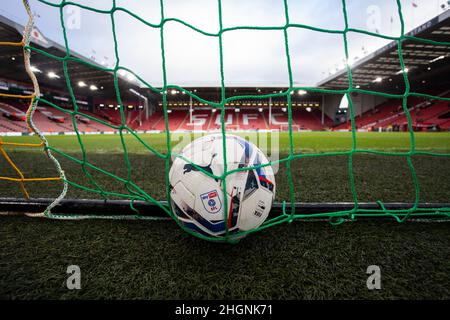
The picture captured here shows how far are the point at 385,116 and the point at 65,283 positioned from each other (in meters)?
26.1

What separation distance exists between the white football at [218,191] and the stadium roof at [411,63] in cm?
1229

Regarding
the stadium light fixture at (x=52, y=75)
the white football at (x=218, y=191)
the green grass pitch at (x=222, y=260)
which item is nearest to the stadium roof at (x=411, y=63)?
the green grass pitch at (x=222, y=260)

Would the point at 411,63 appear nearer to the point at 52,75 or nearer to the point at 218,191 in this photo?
the point at 218,191

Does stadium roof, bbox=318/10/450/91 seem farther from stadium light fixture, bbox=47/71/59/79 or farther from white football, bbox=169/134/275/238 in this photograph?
stadium light fixture, bbox=47/71/59/79

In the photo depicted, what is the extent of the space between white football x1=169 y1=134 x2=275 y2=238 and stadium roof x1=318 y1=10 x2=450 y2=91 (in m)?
12.3

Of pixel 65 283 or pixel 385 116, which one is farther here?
pixel 385 116

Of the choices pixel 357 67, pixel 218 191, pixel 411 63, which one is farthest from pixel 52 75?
pixel 411 63

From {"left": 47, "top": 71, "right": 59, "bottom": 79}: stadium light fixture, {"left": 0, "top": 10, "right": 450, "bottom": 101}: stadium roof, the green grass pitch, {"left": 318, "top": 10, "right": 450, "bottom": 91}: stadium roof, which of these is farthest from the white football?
{"left": 47, "top": 71, "right": 59, "bottom": 79}: stadium light fixture

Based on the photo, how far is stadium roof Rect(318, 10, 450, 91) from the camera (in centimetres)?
1097

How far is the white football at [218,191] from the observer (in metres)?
0.85

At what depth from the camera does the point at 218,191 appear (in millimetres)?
852

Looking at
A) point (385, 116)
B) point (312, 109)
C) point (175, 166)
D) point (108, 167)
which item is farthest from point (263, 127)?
point (175, 166)

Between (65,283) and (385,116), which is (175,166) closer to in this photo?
(65,283)

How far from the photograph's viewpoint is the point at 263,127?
78.8ft
